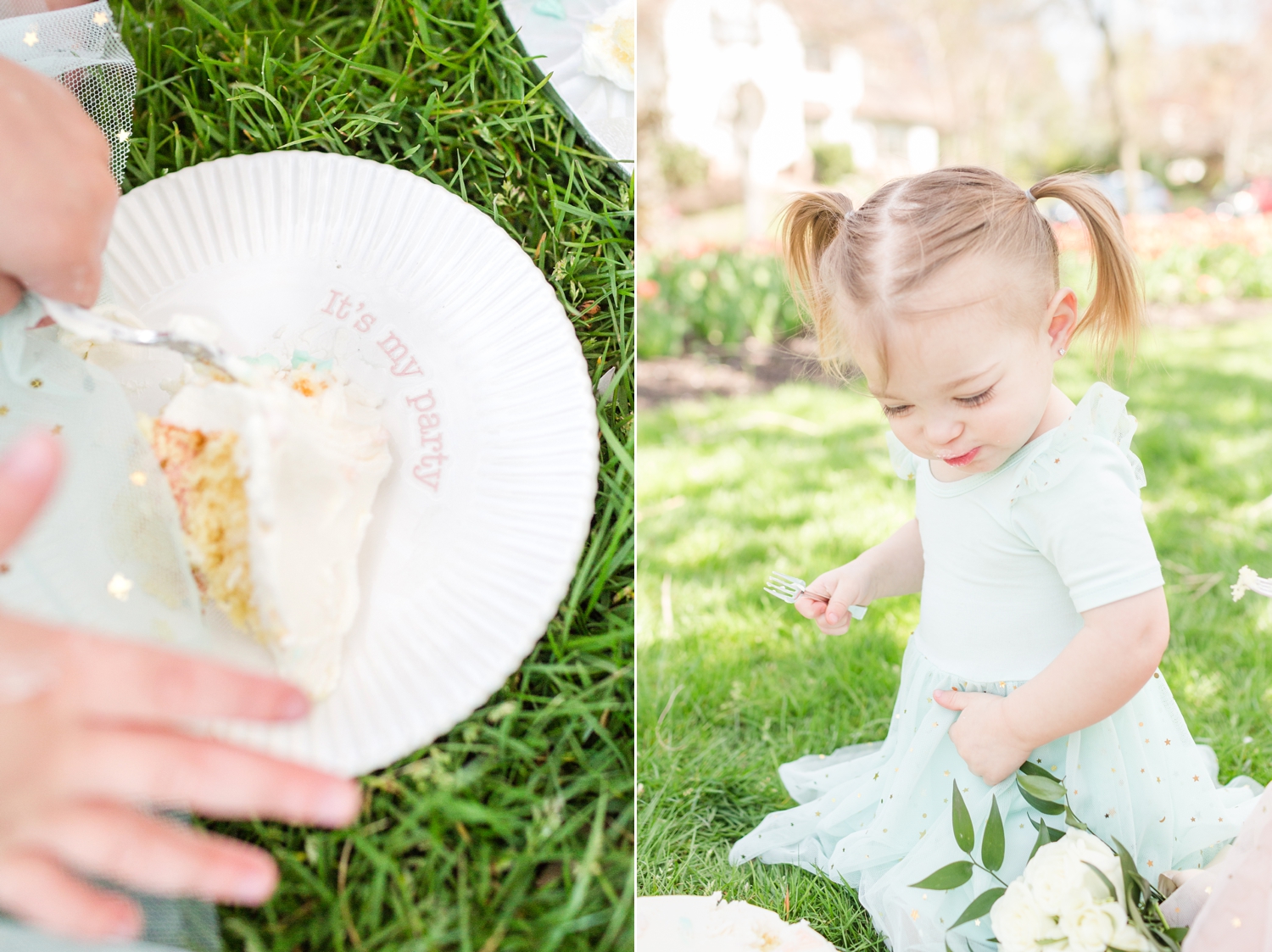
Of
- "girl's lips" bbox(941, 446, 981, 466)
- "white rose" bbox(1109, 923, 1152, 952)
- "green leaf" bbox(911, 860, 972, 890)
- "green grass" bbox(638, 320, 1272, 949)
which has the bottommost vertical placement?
"green grass" bbox(638, 320, 1272, 949)

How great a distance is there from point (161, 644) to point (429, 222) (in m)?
0.59

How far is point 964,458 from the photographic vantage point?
1.02 meters

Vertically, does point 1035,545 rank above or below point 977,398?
below

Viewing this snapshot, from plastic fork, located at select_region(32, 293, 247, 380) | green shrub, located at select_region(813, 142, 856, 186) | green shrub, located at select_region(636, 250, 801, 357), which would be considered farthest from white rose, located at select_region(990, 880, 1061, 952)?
green shrub, located at select_region(813, 142, 856, 186)

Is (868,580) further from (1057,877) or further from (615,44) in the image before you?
(615,44)

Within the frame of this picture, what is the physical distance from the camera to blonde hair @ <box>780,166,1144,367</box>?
3.14 ft

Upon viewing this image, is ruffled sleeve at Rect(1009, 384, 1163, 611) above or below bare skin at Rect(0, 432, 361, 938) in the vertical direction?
above

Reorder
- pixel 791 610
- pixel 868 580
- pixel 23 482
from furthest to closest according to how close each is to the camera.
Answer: pixel 791 610, pixel 868 580, pixel 23 482

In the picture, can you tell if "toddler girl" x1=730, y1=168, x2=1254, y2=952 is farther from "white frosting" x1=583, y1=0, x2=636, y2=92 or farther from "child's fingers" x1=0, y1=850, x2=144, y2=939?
"child's fingers" x1=0, y1=850, x2=144, y2=939

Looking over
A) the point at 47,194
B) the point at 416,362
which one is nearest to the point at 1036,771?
the point at 416,362

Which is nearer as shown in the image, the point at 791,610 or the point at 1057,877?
the point at 1057,877

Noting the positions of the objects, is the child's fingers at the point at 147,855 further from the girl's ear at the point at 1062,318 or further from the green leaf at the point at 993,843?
the girl's ear at the point at 1062,318

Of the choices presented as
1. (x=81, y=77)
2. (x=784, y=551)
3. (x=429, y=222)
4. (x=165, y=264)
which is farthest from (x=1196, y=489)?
(x=81, y=77)

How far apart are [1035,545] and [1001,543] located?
0.04 meters
